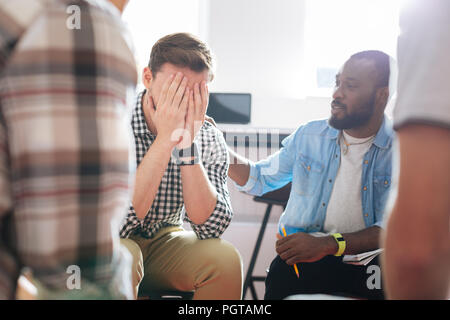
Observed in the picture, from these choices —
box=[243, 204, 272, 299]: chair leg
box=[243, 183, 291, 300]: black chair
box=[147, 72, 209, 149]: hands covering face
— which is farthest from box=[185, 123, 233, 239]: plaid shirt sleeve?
box=[243, 204, 272, 299]: chair leg

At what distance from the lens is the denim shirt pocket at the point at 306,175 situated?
1096 millimetres

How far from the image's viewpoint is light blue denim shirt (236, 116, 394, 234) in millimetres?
1021

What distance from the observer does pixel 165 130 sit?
821mm

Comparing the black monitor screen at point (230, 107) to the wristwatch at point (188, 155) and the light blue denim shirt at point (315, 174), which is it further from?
the wristwatch at point (188, 155)

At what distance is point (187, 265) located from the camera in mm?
858

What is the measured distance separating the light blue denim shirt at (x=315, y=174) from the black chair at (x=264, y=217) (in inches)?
7.2

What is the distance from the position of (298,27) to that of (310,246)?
1.63 m

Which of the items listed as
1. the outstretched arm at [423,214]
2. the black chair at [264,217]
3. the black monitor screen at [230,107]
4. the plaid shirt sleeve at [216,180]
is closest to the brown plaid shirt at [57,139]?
the outstretched arm at [423,214]

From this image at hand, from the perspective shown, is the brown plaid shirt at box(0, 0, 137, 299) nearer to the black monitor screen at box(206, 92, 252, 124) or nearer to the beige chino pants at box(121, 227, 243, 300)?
the beige chino pants at box(121, 227, 243, 300)

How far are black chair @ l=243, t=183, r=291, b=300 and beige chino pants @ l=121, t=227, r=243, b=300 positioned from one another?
0.58m

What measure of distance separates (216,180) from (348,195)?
395mm

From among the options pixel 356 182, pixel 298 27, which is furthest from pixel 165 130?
pixel 298 27

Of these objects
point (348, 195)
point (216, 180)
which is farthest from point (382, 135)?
point (216, 180)

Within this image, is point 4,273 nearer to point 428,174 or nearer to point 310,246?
point 428,174
